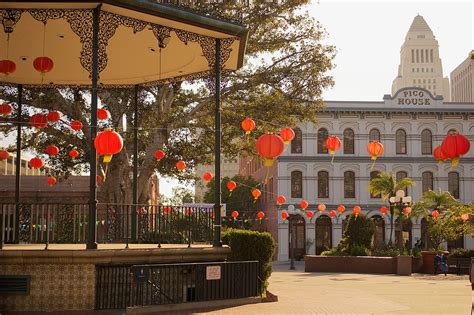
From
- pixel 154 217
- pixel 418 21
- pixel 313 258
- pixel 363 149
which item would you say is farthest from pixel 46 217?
pixel 418 21

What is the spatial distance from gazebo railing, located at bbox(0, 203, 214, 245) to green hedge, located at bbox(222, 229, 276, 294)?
33.4 inches

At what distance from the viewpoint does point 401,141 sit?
56.9 meters

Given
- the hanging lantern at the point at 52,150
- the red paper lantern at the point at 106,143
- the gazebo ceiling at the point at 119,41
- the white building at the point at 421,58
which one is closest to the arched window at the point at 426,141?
the hanging lantern at the point at 52,150

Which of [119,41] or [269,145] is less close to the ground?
[119,41]

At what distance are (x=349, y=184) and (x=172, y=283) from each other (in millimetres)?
43518

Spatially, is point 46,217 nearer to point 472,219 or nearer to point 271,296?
point 271,296

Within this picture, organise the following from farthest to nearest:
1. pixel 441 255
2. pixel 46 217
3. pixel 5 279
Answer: pixel 441 255, pixel 46 217, pixel 5 279

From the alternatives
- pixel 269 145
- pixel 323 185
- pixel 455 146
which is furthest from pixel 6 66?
pixel 323 185

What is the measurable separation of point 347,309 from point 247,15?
14888mm

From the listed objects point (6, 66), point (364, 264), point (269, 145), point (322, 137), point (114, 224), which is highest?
point (322, 137)

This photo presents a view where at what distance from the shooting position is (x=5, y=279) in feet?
44.0

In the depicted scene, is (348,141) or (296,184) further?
(348,141)

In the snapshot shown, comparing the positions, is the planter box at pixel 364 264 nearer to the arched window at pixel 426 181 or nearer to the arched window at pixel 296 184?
the arched window at pixel 296 184

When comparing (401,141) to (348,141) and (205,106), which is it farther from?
(205,106)
